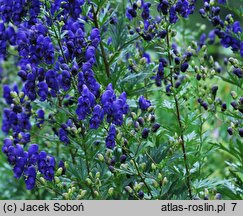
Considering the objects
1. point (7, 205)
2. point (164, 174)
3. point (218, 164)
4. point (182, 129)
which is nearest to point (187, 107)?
point (182, 129)

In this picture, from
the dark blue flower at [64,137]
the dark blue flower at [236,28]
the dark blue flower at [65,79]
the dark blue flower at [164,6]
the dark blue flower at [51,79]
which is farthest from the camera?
the dark blue flower at [236,28]

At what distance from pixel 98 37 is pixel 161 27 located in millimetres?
428

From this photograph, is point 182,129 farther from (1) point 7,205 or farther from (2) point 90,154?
(1) point 7,205

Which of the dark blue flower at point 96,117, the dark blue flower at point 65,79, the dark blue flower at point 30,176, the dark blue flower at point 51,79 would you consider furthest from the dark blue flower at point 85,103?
the dark blue flower at point 30,176

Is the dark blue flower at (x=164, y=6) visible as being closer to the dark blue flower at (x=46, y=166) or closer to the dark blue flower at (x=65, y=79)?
the dark blue flower at (x=65, y=79)

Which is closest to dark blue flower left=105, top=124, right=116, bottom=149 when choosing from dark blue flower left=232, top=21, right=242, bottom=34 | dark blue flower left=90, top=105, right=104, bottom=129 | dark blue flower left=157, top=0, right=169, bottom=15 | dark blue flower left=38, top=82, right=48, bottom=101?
dark blue flower left=90, top=105, right=104, bottom=129

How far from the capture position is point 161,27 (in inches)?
142

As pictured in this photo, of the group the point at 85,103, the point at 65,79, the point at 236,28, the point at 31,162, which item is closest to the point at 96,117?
the point at 85,103

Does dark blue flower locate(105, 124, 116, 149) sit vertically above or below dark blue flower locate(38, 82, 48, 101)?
below

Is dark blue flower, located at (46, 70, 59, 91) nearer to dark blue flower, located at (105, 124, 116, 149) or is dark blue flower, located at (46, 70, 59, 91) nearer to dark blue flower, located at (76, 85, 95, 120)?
dark blue flower, located at (76, 85, 95, 120)

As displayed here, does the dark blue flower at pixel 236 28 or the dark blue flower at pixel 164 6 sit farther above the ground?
the dark blue flower at pixel 236 28

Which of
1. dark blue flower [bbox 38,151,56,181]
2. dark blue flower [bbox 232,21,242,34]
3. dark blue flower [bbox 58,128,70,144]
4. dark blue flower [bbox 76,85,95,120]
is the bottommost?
dark blue flower [bbox 38,151,56,181]

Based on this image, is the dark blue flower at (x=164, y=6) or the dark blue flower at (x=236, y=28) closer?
the dark blue flower at (x=164, y=6)

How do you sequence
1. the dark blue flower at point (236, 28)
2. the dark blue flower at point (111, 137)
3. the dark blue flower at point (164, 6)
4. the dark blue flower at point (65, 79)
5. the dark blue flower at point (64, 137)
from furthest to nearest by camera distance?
the dark blue flower at point (236, 28), the dark blue flower at point (64, 137), the dark blue flower at point (164, 6), the dark blue flower at point (65, 79), the dark blue flower at point (111, 137)
